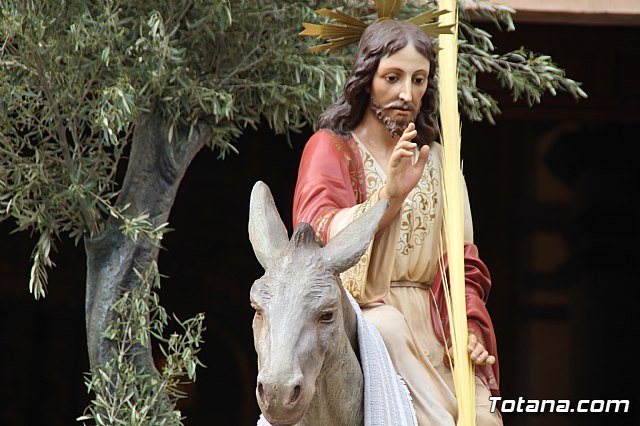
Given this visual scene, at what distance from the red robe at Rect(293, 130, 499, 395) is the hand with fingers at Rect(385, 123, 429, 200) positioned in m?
0.24

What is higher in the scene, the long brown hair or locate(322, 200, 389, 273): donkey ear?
the long brown hair

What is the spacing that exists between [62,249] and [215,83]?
314 centimetres

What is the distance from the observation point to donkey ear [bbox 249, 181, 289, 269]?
140 inches

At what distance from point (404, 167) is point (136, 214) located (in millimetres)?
3372

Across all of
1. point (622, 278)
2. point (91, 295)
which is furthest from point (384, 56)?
point (622, 278)

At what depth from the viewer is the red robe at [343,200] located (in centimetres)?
400

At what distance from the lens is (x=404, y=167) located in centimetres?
373

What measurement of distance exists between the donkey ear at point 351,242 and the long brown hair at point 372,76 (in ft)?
2.12

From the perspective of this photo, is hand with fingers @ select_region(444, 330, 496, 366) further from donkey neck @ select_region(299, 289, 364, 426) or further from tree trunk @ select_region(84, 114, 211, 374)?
tree trunk @ select_region(84, 114, 211, 374)

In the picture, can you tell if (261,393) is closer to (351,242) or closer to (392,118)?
(351,242)

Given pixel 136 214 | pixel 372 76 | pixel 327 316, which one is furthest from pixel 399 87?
pixel 136 214

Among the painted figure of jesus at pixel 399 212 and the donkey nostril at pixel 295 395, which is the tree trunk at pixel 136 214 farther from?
the donkey nostril at pixel 295 395

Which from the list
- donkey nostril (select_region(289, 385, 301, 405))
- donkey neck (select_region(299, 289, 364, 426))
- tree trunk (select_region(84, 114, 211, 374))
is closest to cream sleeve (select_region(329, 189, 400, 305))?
donkey neck (select_region(299, 289, 364, 426))
